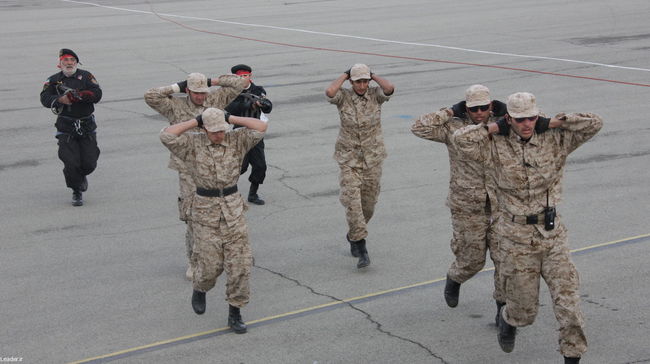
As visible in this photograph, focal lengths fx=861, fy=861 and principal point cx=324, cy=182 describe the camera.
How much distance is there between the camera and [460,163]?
764cm

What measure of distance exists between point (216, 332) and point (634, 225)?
17.1 feet

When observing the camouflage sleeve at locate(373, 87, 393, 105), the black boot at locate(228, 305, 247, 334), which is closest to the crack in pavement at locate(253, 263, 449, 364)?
the black boot at locate(228, 305, 247, 334)

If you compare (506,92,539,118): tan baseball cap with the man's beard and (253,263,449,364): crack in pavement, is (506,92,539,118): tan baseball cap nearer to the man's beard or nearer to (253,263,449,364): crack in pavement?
(253,263,449,364): crack in pavement

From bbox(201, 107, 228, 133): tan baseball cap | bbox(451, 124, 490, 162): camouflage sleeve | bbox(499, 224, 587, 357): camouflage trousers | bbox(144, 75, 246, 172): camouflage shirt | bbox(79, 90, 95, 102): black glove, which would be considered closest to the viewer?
bbox(499, 224, 587, 357): camouflage trousers

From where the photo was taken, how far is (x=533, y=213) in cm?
642

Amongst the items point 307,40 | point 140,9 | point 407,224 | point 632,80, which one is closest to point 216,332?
point 407,224

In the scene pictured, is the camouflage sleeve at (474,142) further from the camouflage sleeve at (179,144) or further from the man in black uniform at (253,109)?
the man in black uniform at (253,109)

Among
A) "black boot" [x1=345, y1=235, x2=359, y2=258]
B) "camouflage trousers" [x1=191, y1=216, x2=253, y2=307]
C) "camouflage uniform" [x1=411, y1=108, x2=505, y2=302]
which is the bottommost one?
"black boot" [x1=345, y1=235, x2=359, y2=258]

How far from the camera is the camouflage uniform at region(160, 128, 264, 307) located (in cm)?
741

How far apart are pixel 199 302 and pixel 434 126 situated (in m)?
2.64

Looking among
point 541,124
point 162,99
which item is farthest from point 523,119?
point 162,99

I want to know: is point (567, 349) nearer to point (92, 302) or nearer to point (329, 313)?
point (329, 313)

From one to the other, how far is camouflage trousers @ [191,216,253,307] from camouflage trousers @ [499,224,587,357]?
2243 mm

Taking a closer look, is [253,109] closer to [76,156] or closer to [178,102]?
[178,102]
